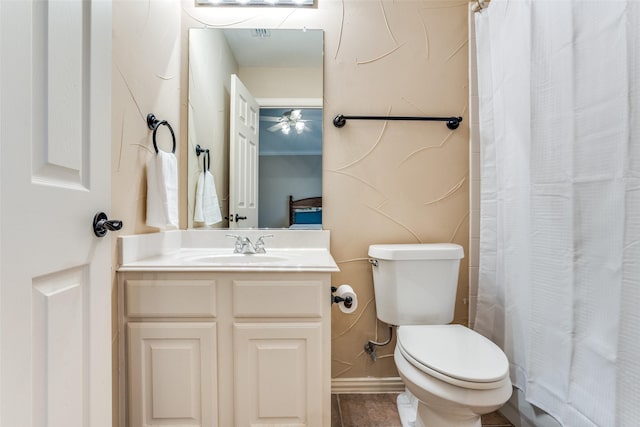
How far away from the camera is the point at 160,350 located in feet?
3.70

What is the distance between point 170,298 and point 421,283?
40.5 inches

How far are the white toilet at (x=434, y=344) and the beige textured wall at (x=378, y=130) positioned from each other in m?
0.15

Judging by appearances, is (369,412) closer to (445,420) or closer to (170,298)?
(445,420)

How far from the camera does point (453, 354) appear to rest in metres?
1.11

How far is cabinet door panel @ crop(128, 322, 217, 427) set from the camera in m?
1.12

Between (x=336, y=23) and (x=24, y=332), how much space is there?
5.59 ft

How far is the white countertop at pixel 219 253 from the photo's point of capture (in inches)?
44.9

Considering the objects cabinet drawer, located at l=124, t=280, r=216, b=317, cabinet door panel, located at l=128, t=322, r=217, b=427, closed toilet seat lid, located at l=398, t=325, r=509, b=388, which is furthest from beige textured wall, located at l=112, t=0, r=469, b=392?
cabinet door panel, located at l=128, t=322, r=217, b=427

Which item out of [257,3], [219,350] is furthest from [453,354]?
[257,3]

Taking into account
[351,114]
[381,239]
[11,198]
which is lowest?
[381,239]

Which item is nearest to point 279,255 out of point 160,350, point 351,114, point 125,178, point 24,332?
point 160,350

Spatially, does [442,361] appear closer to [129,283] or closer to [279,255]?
[279,255]

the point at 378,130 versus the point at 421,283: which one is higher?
the point at 378,130

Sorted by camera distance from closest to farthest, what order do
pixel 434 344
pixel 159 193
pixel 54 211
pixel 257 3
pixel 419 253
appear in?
pixel 54 211
pixel 434 344
pixel 159 193
pixel 419 253
pixel 257 3
